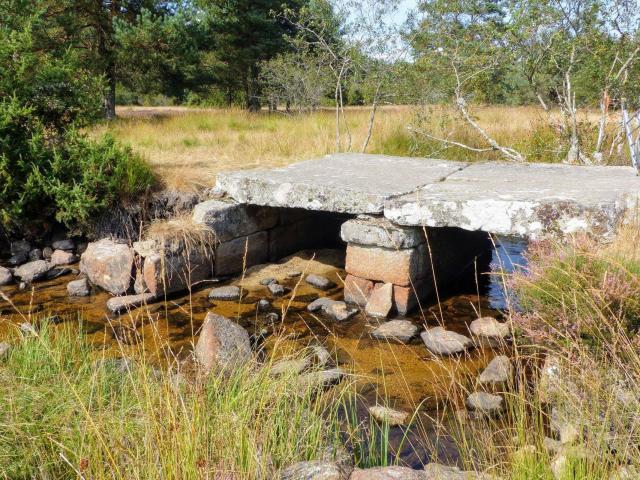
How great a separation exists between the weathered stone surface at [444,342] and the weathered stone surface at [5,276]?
162 inches

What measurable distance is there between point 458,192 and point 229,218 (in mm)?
2426

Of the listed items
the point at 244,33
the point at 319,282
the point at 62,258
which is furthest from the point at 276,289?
the point at 244,33

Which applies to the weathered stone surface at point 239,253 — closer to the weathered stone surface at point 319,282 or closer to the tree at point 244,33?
the weathered stone surface at point 319,282

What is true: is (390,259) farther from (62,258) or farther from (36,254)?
(36,254)

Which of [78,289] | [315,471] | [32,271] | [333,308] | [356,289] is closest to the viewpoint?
[315,471]

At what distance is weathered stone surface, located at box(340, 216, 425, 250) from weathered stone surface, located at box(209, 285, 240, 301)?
1.22 m

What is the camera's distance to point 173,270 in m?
5.61

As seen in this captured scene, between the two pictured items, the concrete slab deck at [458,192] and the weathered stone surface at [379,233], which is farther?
the weathered stone surface at [379,233]

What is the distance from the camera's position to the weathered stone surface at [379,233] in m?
5.02

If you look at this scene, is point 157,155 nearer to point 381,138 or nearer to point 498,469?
point 381,138

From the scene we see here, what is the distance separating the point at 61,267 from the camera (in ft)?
20.3

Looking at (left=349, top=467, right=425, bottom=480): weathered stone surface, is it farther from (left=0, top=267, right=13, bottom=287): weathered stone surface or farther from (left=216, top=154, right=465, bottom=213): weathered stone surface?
(left=0, top=267, right=13, bottom=287): weathered stone surface

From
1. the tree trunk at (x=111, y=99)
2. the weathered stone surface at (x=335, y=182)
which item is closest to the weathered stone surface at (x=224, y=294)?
the weathered stone surface at (x=335, y=182)

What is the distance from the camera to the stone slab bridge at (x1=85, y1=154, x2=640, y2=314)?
444 cm
